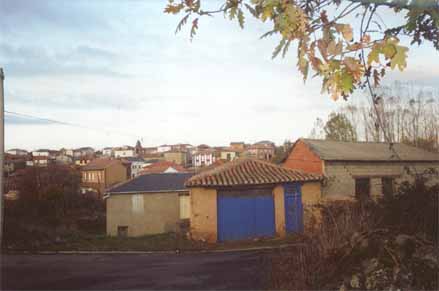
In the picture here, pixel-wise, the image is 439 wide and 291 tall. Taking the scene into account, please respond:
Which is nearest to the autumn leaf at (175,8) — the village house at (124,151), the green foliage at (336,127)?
the green foliage at (336,127)

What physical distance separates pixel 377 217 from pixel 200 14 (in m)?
6.48

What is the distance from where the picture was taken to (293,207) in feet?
61.8

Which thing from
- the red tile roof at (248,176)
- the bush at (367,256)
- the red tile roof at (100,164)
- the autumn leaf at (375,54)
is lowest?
the bush at (367,256)

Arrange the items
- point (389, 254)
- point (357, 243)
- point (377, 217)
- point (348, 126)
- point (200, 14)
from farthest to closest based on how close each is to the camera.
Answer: point (348, 126)
point (377, 217)
point (357, 243)
point (389, 254)
point (200, 14)

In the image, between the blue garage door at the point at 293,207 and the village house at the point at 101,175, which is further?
the village house at the point at 101,175

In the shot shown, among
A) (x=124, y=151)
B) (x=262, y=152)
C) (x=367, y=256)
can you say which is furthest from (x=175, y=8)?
(x=124, y=151)

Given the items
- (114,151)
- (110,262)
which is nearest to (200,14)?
(110,262)

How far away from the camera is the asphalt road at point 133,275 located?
7887 millimetres

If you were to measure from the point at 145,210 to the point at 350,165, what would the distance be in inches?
513

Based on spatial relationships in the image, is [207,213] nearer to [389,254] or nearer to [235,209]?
[235,209]

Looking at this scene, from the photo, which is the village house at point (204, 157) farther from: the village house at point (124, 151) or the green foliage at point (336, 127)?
the green foliage at point (336, 127)

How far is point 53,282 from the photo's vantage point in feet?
27.6

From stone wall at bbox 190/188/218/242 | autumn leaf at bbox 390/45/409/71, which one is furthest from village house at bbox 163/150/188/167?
autumn leaf at bbox 390/45/409/71

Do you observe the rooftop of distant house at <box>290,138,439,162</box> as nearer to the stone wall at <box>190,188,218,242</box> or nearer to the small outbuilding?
the small outbuilding
